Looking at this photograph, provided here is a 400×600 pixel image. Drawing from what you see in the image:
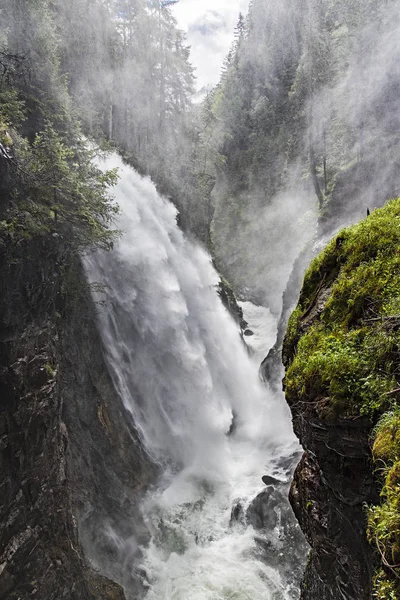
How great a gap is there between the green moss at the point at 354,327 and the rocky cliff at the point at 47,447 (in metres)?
5.70

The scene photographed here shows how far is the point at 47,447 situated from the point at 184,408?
347 inches

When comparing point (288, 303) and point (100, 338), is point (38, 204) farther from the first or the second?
point (288, 303)

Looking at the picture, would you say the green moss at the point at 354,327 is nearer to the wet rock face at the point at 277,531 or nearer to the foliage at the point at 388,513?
the foliage at the point at 388,513

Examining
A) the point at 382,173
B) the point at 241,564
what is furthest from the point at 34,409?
the point at 382,173

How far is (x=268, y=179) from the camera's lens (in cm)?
4119

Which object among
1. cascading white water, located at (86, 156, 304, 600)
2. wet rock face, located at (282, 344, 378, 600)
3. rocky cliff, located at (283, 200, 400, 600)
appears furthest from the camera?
cascading white water, located at (86, 156, 304, 600)

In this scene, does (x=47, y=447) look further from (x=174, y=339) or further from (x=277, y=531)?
(x=174, y=339)

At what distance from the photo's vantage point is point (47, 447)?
348 inches

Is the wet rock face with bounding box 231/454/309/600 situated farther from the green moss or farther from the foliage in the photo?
the foliage

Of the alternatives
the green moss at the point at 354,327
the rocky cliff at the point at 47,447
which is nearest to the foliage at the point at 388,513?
the green moss at the point at 354,327

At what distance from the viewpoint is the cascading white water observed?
38.1 ft

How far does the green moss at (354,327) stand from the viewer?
364 centimetres

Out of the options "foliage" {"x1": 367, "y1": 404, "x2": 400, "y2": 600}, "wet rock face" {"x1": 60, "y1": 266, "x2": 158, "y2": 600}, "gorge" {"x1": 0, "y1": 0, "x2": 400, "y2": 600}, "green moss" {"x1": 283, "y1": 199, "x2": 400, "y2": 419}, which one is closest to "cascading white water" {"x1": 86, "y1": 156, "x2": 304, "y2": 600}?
"gorge" {"x1": 0, "y1": 0, "x2": 400, "y2": 600}

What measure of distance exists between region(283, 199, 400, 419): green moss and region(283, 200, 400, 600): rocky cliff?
1cm
